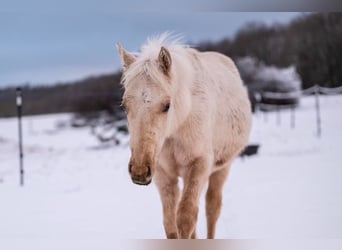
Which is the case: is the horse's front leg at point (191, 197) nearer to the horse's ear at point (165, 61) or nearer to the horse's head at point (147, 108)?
the horse's head at point (147, 108)

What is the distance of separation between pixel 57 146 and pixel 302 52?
2.31 metres

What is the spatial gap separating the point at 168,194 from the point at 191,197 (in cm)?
18

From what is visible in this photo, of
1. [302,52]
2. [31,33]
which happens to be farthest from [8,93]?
[302,52]

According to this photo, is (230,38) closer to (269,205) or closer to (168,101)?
(269,205)

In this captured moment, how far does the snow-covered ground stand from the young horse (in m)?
0.58

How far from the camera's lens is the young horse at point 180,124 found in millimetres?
1588

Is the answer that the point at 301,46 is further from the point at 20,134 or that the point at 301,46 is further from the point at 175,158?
the point at 20,134

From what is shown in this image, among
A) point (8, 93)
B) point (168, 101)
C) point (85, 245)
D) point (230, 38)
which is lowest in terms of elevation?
point (85, 245)

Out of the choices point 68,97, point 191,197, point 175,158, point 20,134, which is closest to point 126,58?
point 175,158

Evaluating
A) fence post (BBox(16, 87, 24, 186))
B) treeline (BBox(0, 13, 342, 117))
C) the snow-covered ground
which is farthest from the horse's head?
fence post (BBox(16, 87, 24, 186))

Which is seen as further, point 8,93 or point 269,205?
point 8,93

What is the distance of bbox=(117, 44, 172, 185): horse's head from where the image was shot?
5.12 feet

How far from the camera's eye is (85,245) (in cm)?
251

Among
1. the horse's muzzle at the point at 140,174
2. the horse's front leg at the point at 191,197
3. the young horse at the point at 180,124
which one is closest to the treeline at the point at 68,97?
the young horse at the point at 180,124
